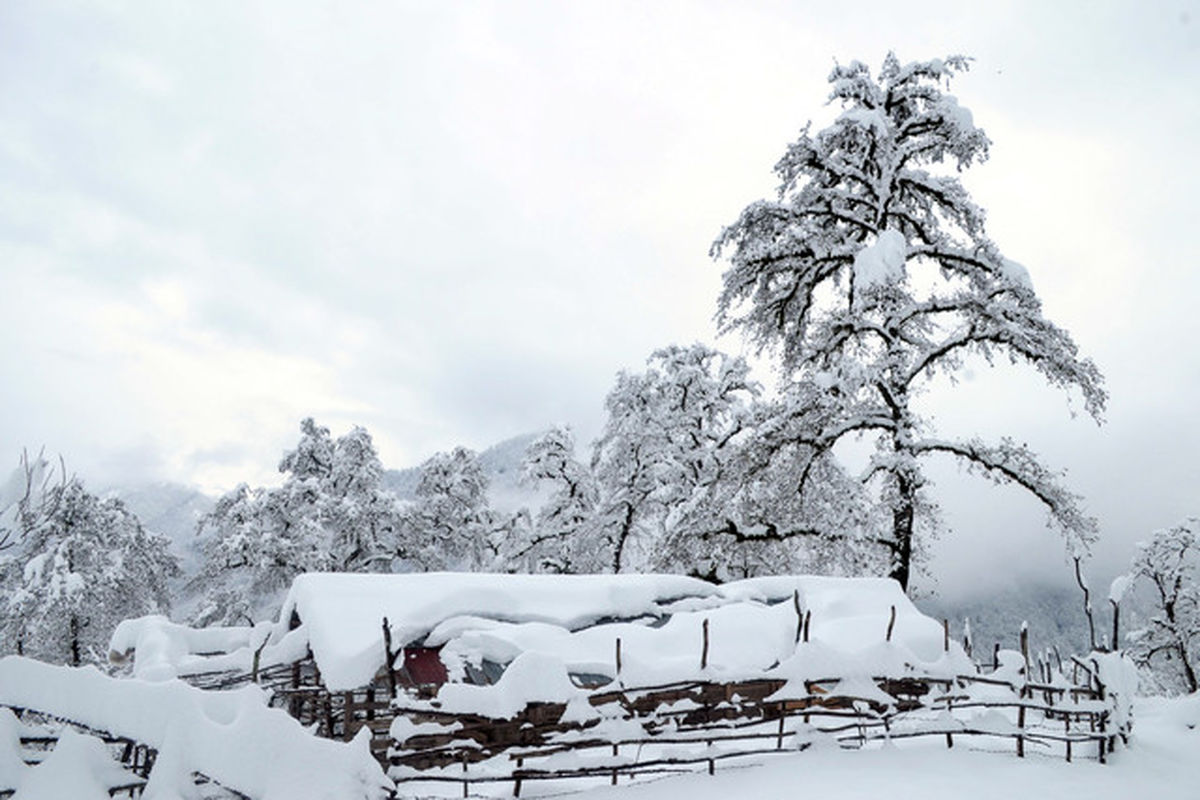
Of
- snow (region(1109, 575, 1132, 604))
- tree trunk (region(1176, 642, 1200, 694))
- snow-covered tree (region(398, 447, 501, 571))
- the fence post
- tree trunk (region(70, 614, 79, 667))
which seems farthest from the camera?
snow-covered tree (region(398, 447, 501, 571))

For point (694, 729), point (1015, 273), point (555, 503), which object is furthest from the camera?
point (555, 503)

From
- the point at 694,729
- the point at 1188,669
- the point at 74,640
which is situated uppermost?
the point at 694,729

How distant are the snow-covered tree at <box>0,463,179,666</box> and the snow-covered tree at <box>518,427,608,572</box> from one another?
12.6 m

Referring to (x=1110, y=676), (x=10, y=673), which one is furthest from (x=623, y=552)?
(x=10, y=673)

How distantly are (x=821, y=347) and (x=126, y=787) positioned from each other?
38.3 ft

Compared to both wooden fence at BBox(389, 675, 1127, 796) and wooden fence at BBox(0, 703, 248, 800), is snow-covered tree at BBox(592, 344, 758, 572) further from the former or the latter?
wooden fence at BBox(0, 703, 248, 800)

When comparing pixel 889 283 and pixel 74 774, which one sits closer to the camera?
pixel 74 774

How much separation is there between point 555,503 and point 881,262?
17.0m

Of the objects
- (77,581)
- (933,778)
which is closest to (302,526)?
(77,581)

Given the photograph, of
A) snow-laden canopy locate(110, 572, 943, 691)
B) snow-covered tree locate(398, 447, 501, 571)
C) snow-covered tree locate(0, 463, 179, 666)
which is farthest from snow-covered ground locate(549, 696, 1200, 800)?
snow-covered tree locate(0, 463, 179, 666)

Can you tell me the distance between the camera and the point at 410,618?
8461mm

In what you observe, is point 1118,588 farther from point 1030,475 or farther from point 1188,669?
point 1188,669

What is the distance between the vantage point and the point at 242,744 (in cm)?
478

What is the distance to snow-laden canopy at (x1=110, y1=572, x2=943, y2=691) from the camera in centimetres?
813
